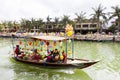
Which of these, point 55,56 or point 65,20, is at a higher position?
point 65,20

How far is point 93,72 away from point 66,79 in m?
2.90

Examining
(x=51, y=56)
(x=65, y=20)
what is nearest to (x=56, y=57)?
(x=51, y=56)

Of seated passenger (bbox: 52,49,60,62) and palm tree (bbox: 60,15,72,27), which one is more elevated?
palm tree (bbox: 60,15,72,27)

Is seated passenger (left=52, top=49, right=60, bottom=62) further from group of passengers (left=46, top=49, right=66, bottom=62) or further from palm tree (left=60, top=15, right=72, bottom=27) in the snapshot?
palm tree (left=60, top=15, right=72, bottom=27)

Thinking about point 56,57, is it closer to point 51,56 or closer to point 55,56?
point 55,56

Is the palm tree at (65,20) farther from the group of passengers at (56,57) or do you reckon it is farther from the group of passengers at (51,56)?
the group of passengers at (56,57)

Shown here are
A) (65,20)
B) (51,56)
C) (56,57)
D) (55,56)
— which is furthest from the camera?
(65,20)

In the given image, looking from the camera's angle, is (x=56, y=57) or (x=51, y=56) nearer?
(x=56, y=57)

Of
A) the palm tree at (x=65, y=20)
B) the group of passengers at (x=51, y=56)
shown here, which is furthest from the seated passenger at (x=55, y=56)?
the palm tree at (x=65, y=20)

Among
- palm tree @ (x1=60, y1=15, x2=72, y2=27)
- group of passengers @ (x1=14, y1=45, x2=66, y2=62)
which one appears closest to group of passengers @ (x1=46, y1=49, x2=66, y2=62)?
group of passengers @ (x1=14, y1=45, x2=66, y2=62)

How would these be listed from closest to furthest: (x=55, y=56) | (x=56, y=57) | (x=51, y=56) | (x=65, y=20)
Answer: (x=56, y=57) → (x=55, y=56) → (x=51, y=56) → (x=65, y=20)

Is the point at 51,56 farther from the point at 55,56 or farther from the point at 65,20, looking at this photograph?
the point at 65,20

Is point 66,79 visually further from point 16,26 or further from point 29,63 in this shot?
point 16,26

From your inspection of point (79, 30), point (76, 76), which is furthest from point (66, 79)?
point (79, 30)
